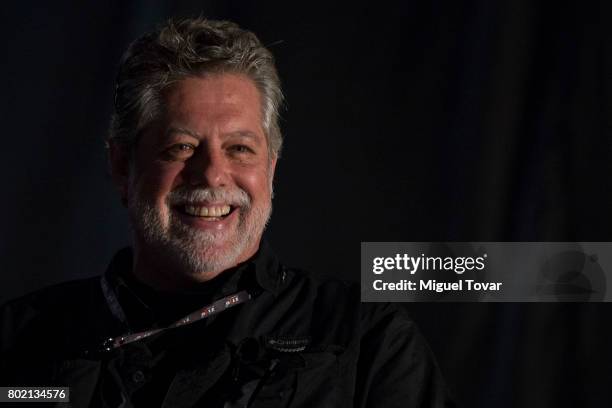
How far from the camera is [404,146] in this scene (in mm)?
2332

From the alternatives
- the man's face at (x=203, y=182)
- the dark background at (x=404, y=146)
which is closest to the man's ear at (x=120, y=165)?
the man's face at (x=203, y=182)

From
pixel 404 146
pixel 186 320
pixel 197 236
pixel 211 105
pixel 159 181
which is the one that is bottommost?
pixel 186 320

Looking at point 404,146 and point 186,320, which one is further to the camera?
point 404,146

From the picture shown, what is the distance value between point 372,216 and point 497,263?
328 mm

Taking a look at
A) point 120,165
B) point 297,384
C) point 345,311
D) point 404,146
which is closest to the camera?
point 297,384

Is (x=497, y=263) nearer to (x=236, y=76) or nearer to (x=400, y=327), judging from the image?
(x=400, y=327)

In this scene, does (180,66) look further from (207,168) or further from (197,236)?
(197,236)

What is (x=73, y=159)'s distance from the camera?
2.46 m

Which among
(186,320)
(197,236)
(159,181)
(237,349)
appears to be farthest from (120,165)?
(237,349)

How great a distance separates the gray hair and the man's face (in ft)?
0.09

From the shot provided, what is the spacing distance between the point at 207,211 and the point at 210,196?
0.12 ft

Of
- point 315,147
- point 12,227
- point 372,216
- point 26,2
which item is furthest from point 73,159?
point 372,216

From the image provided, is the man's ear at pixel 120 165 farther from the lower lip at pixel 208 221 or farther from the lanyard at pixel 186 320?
the lanyard at pixel 186 320

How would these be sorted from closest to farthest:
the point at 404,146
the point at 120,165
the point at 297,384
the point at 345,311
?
the point at 297,384 → the point at 345,311 → the point at 120,165 → the point at 404,146
